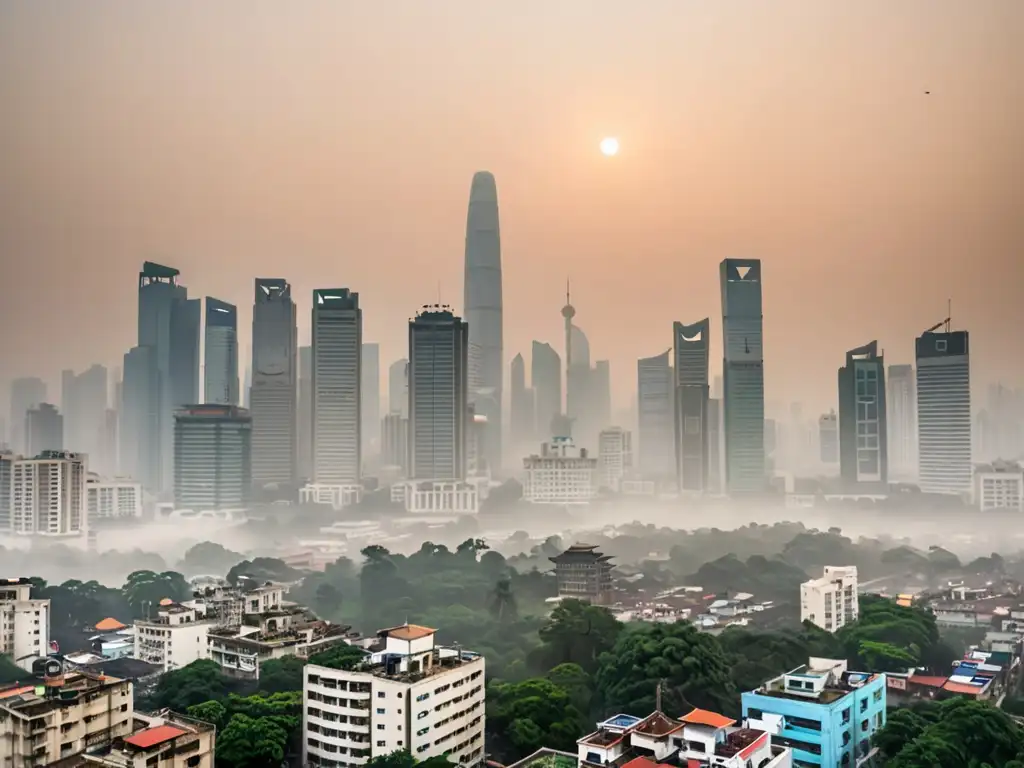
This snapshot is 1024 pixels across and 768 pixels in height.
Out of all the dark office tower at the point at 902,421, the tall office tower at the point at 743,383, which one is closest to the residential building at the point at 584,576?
the tall office tower at the point at 743,383

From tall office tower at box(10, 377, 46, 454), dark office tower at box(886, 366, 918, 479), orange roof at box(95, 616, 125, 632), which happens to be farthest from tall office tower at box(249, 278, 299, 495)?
dark office tower at box(886, 366, 918, 479)

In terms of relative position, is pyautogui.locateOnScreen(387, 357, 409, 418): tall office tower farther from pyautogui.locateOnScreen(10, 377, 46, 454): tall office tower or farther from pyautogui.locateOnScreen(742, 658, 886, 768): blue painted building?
pyautogui.locateOnScreen(742, 658, 886, 768): blue painted building

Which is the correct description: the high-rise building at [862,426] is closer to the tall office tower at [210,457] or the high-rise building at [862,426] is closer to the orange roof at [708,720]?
the tall office tower at [210,457]

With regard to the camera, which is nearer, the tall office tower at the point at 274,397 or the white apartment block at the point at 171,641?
the white apartment block at the point at 171,641

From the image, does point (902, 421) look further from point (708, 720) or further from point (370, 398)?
point (708, 720)

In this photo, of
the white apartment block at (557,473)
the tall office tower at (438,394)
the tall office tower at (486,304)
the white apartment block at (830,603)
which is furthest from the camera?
the white apartment block at (557,473)

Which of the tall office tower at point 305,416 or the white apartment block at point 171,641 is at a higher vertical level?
the tall office tower at point 305,416

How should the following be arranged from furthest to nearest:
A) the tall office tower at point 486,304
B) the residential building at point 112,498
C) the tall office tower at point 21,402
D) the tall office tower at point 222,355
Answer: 1. the tall office tower at point 222,355
2. the residential building at point 112,498
3. the tall office tower at point 21,402
4. the tall office tower at point 486,304

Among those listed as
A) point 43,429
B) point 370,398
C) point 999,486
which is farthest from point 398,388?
point 999,486
